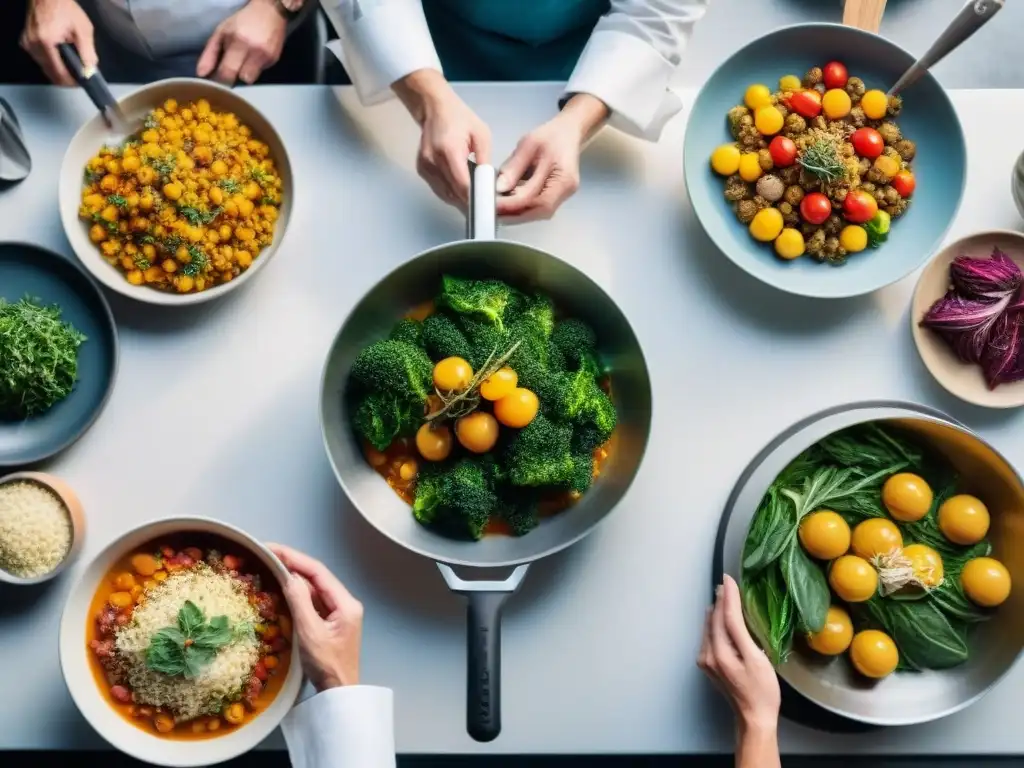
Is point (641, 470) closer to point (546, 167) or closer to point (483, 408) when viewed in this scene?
point (483, 408)

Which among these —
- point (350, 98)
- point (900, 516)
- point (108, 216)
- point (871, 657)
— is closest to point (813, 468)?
point (900, 516)

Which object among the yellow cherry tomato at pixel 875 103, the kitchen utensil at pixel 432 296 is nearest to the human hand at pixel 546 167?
the kitchen utensil at pixel 432 296

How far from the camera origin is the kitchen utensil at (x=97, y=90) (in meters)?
1.23

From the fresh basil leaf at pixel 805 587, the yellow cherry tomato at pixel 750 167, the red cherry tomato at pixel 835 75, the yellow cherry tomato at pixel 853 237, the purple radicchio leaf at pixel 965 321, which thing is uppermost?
the red cherry tomato at pixel 835 75

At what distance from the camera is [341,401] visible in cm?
118

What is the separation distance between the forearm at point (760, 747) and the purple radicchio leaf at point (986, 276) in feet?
2.30

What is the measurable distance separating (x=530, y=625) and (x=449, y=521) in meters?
0.21

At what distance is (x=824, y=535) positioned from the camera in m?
1.17

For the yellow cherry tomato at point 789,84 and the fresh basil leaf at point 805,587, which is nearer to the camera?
the fresh basil leaf at point 805,587

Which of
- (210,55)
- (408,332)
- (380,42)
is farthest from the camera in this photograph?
(210,55)

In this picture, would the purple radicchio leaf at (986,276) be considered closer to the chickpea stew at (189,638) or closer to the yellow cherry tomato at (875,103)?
the yellow cherry tomato at (875,103)

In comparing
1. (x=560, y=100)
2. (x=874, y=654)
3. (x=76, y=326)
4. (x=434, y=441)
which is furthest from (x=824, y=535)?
(x=76, y=326)

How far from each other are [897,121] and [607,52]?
477 mm

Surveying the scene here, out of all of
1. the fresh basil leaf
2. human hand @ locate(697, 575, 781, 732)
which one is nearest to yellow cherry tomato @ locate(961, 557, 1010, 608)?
the fresh basil leaf
